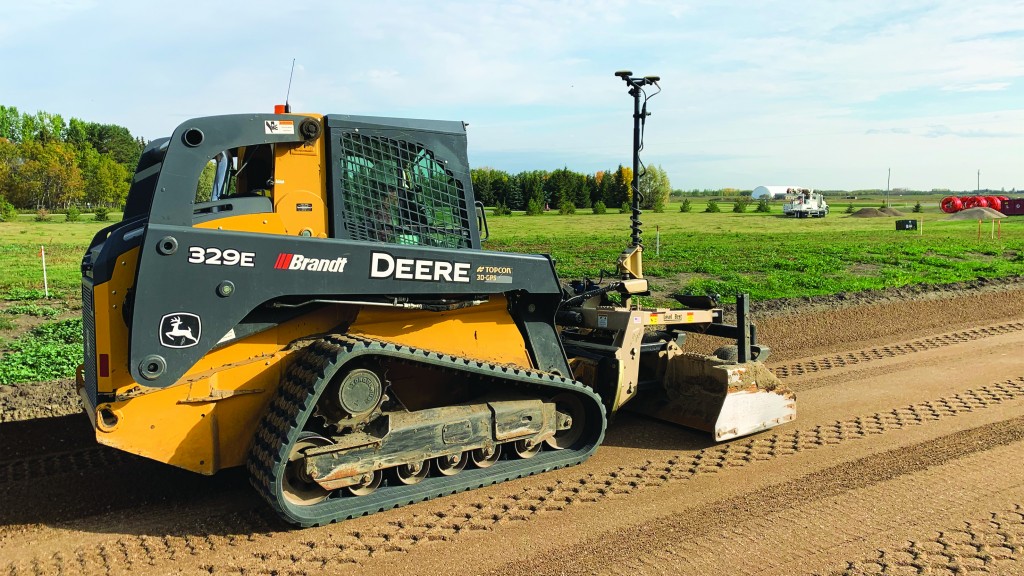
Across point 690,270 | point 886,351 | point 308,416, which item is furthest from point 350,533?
point 690,270

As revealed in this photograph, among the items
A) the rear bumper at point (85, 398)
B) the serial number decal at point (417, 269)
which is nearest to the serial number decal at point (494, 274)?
the serial number decal at point (417, 269)

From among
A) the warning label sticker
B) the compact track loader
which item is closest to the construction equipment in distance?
the compact track loader

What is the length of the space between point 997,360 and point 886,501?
5.61 metres

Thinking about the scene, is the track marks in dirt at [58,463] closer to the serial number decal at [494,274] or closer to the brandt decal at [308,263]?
the brandt decal at [308,263]

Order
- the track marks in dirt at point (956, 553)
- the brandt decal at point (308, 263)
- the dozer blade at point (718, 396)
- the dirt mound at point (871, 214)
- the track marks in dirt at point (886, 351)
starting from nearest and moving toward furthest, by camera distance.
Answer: the track marks in dirt at point (956, 553) → the brandt decal at point (308, 263) → the dozer blade at point (718, 396) → the track marks in dirt at point (886, 351) → the dirt mound at point (871, 214)

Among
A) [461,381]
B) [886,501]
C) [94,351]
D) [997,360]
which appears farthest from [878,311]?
[94,351]

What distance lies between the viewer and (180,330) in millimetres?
4738

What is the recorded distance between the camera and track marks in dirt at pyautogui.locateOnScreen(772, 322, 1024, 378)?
964cm

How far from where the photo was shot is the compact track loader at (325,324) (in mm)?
4801

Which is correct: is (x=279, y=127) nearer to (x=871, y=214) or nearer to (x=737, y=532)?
(x=737, y=532)

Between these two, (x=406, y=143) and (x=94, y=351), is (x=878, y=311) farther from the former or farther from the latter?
(x=94, y=351)

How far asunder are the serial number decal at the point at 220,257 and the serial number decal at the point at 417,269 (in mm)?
815

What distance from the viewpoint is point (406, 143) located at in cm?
579

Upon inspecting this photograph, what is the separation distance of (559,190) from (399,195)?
6527cm
